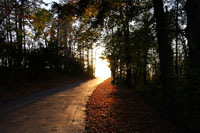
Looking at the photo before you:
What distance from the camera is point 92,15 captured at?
603 cm

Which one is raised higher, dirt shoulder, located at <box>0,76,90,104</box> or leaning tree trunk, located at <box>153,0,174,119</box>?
leaning tree trunk, located at <box>153,0,174,119</box>

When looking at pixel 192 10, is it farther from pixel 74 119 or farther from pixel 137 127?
pixel 74 119

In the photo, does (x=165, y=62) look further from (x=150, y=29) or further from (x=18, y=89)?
(x=18, y=89)

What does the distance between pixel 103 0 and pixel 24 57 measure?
15.1 m

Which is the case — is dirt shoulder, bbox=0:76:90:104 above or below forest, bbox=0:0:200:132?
below

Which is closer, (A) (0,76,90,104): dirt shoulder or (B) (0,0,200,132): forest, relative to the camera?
(B) (0,0,200,132): forest

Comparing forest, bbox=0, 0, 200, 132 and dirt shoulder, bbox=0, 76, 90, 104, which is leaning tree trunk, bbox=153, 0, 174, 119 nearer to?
forest, bbox=0, 0, 200, 132

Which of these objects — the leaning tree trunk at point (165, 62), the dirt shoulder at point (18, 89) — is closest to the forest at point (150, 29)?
the leaning tree trunk at point (165, 62)

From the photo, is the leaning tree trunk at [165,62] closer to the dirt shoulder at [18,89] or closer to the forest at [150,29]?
the forest at [150,29]

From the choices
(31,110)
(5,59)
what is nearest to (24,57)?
(5,59)

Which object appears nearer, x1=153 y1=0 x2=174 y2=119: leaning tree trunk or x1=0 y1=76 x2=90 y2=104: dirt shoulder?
x1=153 y1=0 x2=174 y2=119: leaning tree trunk

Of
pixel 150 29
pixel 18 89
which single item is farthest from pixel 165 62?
pixel 18 89

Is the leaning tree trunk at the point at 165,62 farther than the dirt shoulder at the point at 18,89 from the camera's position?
No

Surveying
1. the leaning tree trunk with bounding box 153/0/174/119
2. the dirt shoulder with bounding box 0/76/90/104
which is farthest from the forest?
the dirt shoulder with bounding box 0/76/90/104
